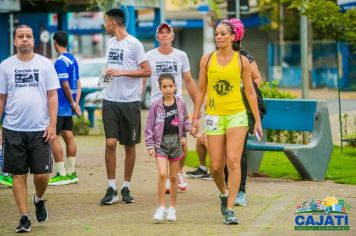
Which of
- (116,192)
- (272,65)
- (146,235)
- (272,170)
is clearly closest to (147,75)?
(116,192)

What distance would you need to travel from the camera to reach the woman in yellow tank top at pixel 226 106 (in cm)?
941

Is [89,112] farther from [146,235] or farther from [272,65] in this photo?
[272,65]

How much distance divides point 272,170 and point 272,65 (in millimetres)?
33690

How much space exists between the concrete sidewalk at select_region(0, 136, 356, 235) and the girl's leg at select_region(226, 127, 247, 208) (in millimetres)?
336

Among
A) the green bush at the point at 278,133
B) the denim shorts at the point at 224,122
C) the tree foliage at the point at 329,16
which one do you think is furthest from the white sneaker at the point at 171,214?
the tree foliage at the point at 329,16

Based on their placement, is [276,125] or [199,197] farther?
[276,125]

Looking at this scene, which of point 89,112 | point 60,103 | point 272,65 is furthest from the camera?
point 272,65

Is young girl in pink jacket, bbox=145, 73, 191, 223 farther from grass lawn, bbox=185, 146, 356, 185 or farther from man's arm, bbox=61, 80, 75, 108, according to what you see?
grass lawn, bbox=185, 146, 356, 185

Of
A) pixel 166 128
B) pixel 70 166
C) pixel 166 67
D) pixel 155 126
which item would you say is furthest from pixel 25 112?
pixel 70 166

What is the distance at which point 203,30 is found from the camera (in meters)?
54.9

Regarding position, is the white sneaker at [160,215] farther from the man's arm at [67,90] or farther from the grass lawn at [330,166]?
the grass lawn at [330,166]

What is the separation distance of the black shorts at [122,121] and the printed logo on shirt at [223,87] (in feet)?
5.67

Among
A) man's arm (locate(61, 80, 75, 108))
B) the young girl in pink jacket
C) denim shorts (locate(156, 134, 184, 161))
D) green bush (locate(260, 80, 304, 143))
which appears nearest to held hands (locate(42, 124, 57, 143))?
the young girl in pink jacket

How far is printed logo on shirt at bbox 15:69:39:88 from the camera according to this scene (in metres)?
9.21
